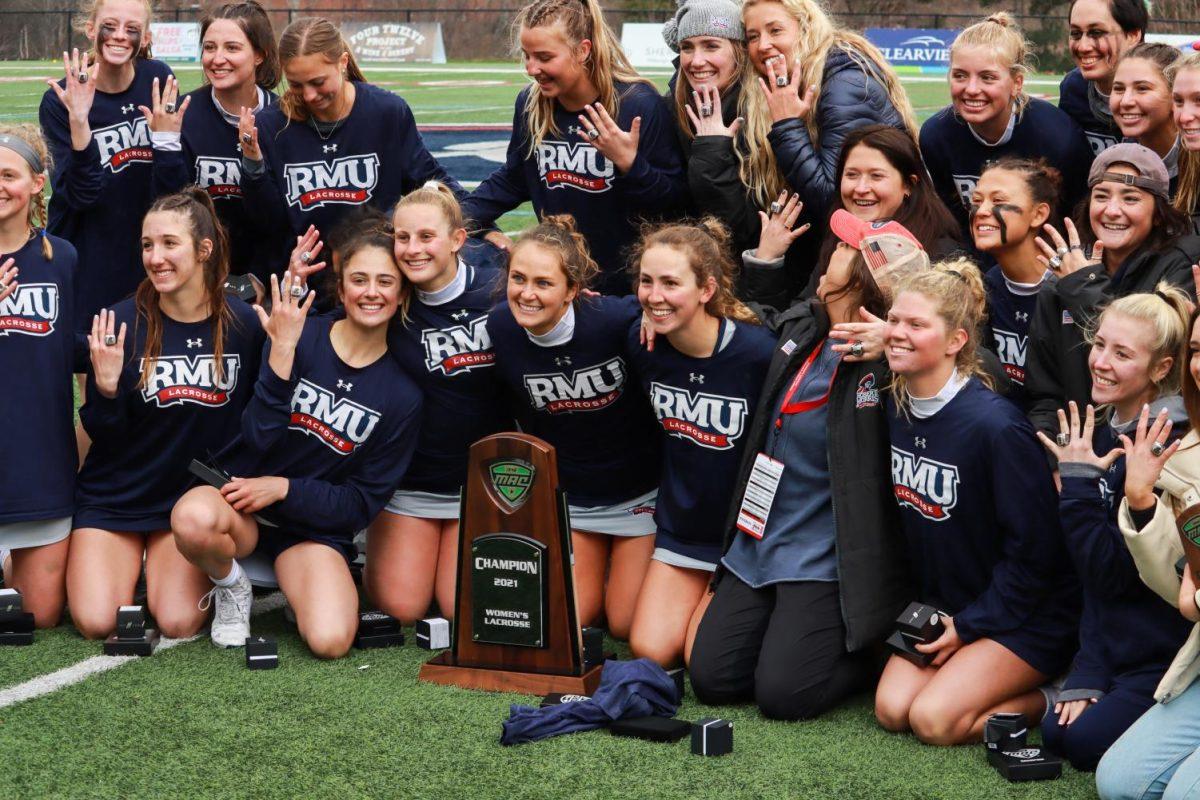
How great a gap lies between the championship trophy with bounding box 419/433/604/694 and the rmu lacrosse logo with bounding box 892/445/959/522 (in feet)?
3.39

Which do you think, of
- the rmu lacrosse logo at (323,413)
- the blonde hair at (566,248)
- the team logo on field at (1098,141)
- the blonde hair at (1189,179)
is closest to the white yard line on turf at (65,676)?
the rmu lacrosse logo at (323,413)

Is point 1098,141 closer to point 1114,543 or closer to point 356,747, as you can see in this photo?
point 1114,543

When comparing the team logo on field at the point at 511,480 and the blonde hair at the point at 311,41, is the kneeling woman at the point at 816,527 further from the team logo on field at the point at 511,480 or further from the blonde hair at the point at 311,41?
the blonde hair at the point at 311,41

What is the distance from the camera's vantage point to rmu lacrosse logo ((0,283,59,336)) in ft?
17.5

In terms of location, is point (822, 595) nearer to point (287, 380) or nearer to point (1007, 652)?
point (1007, 652)

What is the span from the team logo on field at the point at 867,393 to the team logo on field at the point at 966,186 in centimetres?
Result: 135

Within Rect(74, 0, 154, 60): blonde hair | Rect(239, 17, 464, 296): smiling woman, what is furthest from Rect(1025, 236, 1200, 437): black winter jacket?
Rect(74, 0, 154, 60): blonde hair

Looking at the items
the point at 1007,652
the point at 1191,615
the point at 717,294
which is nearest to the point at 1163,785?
the point at 1191,615

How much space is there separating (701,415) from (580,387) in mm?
493

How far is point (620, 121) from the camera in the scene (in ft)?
19.0

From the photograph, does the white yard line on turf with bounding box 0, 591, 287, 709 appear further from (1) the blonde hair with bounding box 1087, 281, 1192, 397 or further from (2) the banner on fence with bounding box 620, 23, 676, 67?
(2) the banner on fence with bounding box 620, 23, 676, 67

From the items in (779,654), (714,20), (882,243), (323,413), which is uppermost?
(714,20)

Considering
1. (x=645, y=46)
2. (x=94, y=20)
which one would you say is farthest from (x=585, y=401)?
(x=645, y=46)

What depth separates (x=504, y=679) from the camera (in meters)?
4.69
